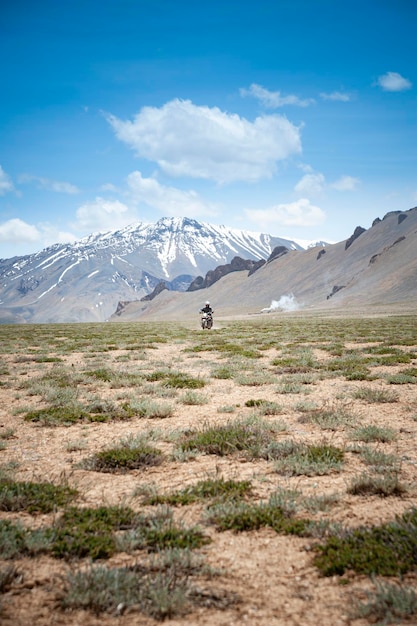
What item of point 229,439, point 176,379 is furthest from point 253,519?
point 176,379

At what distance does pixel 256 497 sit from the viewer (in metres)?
5.03

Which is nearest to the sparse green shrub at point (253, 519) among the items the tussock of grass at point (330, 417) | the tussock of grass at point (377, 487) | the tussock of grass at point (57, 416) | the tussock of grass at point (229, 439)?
the tussock of grass at point (377, 487)

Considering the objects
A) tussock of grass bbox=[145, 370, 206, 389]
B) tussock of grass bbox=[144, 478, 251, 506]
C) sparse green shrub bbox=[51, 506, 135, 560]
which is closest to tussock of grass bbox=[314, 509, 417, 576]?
tussock of grass bbox=[144, 478, 251, 506]

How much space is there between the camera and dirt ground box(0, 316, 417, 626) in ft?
10.5

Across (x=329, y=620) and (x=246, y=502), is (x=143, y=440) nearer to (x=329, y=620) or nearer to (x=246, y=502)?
(x=246, y=502)

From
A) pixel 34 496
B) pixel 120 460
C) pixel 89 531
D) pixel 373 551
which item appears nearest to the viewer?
pixel 373 551

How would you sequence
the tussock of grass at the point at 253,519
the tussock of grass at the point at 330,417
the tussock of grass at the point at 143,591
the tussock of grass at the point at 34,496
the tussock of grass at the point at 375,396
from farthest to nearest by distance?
the tussock of grass at the point at 375,396 → the tussock of grass at the point at 330,417 → the tussock of grass at the point at 34,496 → the tussock of grass at the point at 253,519 → the tussock of grass at the point at 143,591

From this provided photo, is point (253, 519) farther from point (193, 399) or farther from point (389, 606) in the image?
point (193, 399)

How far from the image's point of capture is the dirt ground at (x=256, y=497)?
3191 mm

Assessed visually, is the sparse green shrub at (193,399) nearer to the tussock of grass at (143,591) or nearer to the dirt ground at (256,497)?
the dirt ground at (256,497)

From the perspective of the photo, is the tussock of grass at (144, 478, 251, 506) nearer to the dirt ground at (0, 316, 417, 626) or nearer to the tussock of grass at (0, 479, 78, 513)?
the dirt ground at (0, 316, 417, 626)

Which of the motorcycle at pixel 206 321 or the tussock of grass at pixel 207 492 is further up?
the motorcycle at pixel 206 321

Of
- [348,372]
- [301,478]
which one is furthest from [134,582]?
[348,372]

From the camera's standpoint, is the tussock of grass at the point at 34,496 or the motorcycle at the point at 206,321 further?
the motorcycle at the point at 206,321
